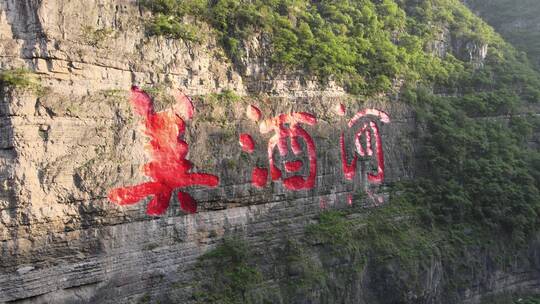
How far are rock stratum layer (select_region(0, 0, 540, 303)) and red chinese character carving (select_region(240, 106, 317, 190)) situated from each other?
0.51 feet

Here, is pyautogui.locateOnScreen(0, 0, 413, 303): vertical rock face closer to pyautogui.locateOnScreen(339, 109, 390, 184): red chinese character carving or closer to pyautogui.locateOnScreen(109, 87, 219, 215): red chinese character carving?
pyautogui.locateOnScreen(109, 87, 219, 215): red chinese character carving

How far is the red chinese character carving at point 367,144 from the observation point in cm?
1143

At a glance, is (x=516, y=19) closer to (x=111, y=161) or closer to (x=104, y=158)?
(x=111, y=161)

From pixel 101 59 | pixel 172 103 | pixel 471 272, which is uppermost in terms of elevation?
pixel 101 59

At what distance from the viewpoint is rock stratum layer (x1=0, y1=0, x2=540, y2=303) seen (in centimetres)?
730

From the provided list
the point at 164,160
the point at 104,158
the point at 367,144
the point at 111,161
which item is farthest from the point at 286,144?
the point at 104,158

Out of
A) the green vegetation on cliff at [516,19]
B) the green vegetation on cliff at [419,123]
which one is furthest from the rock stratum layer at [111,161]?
the green vegetation on cliff at [516,19]

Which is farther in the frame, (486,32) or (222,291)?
(486,32)

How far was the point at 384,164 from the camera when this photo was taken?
12.2 metres

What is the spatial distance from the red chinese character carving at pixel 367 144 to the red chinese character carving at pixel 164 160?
3870 mm

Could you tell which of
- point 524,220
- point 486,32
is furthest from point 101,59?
point 486,32

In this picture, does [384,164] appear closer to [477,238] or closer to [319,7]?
[477,238]

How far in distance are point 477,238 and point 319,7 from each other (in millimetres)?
Result: 8068

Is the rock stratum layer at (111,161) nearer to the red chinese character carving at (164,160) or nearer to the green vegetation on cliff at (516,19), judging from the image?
the red chinese character carving at (164,160)
